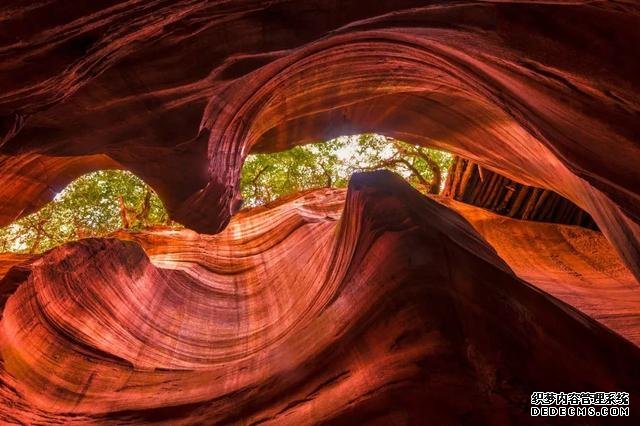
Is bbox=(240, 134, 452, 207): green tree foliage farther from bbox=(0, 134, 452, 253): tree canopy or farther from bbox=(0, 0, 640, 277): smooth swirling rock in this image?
bbox=(0, 0, 640, 277): smooth swirling rock

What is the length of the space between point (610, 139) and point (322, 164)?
1129 cm

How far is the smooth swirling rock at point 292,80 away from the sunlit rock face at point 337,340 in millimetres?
1295

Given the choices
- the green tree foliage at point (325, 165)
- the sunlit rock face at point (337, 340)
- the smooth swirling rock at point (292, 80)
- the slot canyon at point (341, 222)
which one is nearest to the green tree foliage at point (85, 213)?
the green tree foliage at point (325, 165)

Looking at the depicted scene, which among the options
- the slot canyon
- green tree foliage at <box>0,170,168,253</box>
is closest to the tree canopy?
green tree foliage at <box>0,170,168,253</box>

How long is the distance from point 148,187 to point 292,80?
8.49 metres

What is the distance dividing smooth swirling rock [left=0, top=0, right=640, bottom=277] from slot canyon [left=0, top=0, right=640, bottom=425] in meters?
0.02

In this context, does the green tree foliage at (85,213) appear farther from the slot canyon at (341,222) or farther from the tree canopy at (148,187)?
the slot canyon at (341,222)

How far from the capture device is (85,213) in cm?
1315

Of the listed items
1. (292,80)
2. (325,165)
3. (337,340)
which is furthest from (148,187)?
(337,340)

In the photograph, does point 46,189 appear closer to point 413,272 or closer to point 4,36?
point 4,36

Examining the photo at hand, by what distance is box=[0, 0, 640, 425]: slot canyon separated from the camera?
3117 millimetres

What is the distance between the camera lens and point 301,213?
9961 mm

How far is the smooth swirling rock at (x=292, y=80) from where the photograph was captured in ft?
9.98

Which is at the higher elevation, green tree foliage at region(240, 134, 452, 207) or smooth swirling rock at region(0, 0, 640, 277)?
green tree foliage at region(240, 134, 452, 207)
